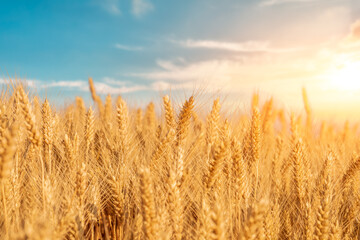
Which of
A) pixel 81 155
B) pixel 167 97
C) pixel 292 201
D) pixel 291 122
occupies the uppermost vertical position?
pixel 167 97

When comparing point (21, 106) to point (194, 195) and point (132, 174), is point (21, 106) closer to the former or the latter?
point (132, 174)

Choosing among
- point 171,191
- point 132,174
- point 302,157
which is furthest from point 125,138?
point 302,157

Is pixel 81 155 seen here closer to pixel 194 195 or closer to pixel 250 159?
pixel 194 195

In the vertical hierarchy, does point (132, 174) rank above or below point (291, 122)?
below

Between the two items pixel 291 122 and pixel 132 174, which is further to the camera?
pixel 291 122

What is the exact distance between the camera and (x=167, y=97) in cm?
293

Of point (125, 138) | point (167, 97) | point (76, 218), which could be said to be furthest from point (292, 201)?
point (76, 218)

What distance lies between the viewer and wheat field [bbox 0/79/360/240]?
61.4 inches

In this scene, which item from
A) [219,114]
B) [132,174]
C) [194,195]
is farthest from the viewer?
[219,114]

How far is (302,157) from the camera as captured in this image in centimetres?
283

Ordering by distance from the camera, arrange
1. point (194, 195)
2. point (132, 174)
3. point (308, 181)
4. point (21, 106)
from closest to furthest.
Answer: point (21, 106), point (194, 195), point (132, 174), point (308, 181)

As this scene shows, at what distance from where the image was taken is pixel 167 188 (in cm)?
171

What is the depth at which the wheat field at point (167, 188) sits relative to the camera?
1.56m

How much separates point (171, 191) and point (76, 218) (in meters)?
0.69
